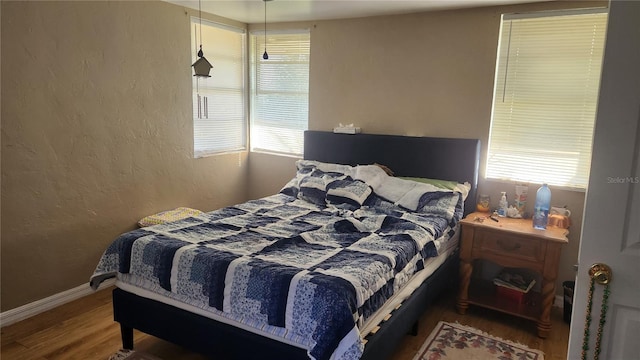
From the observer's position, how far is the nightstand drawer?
298 centimetres

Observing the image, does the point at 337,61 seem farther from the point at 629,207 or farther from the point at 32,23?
the point at 629,207

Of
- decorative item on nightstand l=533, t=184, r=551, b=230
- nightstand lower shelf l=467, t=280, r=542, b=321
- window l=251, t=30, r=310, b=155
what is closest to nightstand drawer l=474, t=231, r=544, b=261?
decorative item on nightstand l=533, t=184, r=551, b=230

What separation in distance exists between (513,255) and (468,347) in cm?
73

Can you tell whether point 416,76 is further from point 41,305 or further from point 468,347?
point 41,305

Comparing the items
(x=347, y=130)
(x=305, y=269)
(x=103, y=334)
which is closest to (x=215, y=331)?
(x=305, y=269)

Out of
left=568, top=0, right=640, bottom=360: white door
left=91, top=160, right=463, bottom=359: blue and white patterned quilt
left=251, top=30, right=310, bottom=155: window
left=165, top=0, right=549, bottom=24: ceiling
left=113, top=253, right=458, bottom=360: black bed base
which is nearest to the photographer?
left=568, top=0, right=640, bottom=360: white door

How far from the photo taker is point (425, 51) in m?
3.75

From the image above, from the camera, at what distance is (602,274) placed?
1.40m

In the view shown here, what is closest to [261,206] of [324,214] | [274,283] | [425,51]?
[324,214]

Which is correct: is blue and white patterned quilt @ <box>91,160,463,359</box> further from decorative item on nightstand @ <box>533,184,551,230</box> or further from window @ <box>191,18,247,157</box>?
window @ <box>191,18,247,157</box>

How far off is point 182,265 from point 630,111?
2.09m

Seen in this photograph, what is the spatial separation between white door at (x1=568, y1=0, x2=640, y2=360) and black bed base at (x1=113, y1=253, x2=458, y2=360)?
1055mm

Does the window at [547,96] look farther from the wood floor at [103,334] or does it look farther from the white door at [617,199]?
the white door at [617,199]

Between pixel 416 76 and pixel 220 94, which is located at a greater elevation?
pixel 416 76
